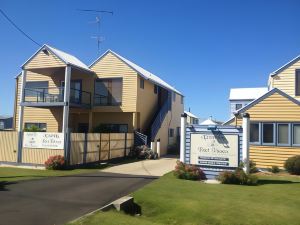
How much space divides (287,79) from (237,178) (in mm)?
11024

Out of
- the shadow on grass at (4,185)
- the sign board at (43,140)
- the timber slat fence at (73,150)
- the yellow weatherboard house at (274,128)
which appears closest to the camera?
the shadow on grass at (4,185)

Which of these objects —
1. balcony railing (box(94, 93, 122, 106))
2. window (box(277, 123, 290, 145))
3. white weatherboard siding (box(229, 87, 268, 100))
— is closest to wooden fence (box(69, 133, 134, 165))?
balcony railing (box(94, 93, 122, 106))

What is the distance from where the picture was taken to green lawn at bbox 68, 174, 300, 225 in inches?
337

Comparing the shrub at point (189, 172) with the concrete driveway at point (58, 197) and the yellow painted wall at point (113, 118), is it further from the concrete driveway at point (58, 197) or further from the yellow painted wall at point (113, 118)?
the yellow painted wall at point (113, 118)

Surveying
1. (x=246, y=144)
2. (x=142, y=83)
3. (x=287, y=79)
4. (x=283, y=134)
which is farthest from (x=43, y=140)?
(x=287, y=79)

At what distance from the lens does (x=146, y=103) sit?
31.6 meters

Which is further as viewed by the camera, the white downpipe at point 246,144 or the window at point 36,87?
the window at point 36,87

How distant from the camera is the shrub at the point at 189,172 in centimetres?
1535

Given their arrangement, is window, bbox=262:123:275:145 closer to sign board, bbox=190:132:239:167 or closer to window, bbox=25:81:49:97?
sign board, bbox=190:132:239:167

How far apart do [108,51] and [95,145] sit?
11.2 m

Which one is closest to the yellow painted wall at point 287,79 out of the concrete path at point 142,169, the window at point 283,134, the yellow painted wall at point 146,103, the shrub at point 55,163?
the window at point 283,134

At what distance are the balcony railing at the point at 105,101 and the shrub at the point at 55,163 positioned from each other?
35.8 feet

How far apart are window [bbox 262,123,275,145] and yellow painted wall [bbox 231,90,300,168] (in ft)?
0.93

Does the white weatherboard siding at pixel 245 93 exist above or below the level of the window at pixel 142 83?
above
